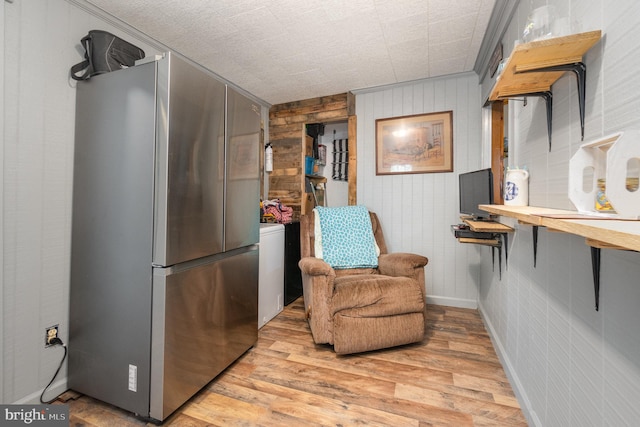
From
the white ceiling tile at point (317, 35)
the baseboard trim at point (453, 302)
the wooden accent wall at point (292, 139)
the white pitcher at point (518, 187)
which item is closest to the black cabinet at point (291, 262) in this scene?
the wooden accent wall at point (292, 139)

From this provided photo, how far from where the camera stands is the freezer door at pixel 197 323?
1.36m

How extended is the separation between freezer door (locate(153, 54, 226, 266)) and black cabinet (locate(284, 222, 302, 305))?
4.00ft

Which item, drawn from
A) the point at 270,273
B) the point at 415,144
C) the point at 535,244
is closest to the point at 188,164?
the point at 270,273

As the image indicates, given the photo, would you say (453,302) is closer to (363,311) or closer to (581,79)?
(363,311)

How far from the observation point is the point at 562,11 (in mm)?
1125

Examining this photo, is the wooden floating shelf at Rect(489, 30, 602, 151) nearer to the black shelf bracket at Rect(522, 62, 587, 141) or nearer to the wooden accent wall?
the black shelf bracket at Rect(522, 62, 587, 141)

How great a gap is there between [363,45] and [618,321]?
227 cm

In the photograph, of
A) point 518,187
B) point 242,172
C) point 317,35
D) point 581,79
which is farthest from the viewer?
point 317,35

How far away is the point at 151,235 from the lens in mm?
1368

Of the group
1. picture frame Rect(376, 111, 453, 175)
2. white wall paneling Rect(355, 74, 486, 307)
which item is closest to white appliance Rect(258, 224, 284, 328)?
white wall paneling Rect(355, 74, 486, 307)

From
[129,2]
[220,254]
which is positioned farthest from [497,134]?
[129,2]

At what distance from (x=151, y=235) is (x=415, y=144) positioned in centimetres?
262

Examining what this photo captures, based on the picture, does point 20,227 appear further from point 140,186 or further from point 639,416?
point 639,416

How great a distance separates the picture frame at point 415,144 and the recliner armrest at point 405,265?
1118 mm
